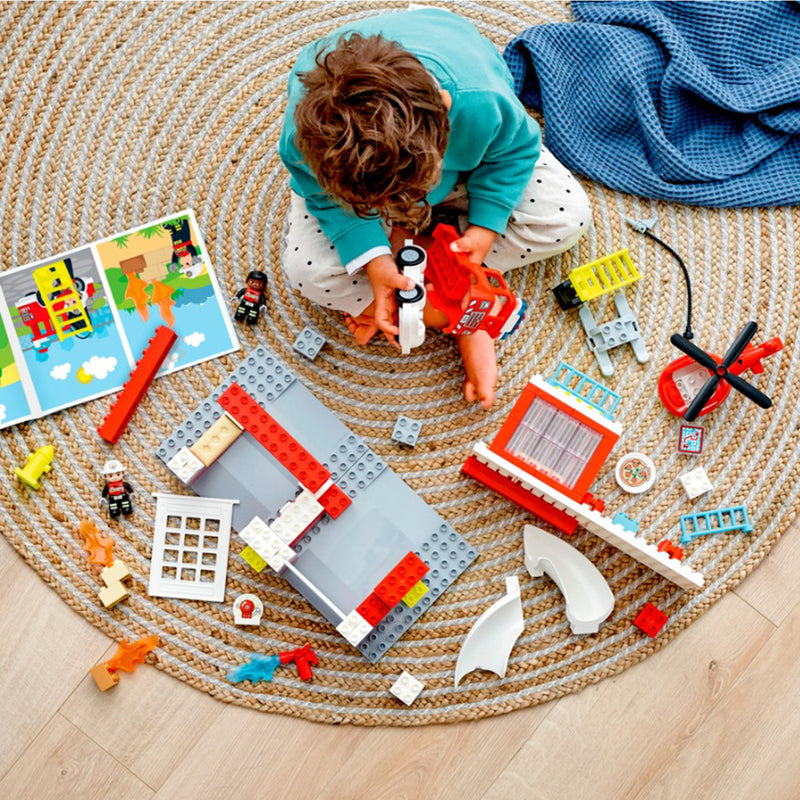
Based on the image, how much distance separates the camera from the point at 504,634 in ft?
3.43

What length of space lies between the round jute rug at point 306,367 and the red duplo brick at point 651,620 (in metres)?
0.02

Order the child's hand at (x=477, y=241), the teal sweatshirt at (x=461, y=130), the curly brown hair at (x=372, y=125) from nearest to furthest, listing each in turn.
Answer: the curly brown hair at (x=372, y=125) → the teal sweatshirt at (x=461, y=130) → the child's hand at (x=477, y=241)

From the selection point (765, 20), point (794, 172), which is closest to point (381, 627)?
point (794, 172)

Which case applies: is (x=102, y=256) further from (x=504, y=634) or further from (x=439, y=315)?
(x=504, y=634)

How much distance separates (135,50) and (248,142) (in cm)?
19

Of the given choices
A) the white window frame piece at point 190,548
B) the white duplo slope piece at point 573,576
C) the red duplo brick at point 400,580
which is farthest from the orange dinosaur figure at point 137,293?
the white duplo slope piece at point 573,576

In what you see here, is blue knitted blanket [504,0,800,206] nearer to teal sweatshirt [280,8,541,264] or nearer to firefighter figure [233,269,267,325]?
teal sweatshirt [280,8,541,264]

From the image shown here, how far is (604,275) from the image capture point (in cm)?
107

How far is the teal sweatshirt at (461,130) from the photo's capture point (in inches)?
34.2

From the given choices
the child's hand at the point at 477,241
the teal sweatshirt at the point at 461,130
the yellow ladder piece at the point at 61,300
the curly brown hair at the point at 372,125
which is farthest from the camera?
the yellow ladder piece at the point at 61,300

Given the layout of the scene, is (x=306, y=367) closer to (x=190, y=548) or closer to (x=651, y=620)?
(x=190, y=548)

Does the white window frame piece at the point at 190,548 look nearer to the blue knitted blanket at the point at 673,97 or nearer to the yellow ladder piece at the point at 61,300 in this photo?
the yellow ladder piece at the point at 61,300

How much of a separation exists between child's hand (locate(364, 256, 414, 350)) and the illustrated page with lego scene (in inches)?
8.3

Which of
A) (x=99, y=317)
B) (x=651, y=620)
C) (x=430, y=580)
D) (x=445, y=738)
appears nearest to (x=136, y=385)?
(x=99, y=317)
